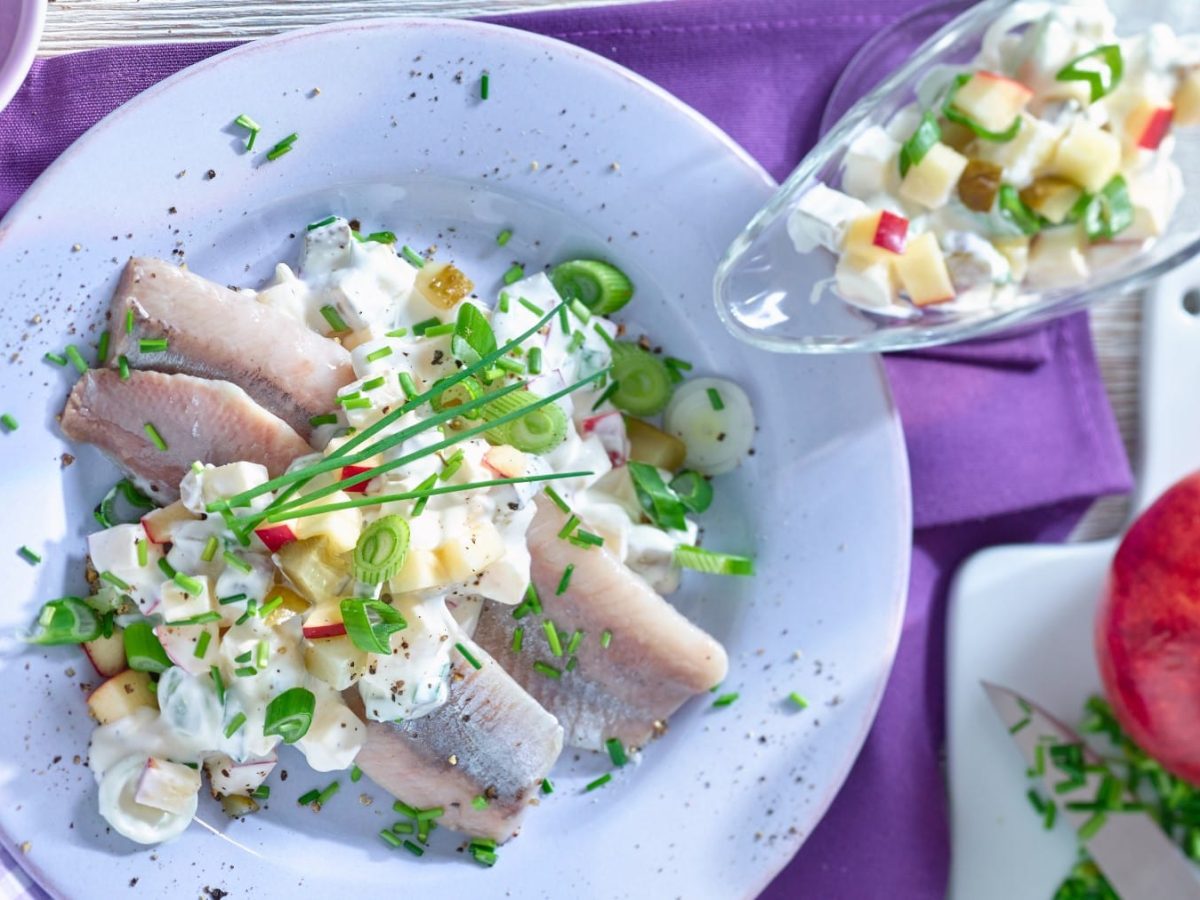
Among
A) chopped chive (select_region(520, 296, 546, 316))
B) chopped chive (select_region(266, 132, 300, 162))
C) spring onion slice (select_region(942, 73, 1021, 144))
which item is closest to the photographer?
spring onion slice (select_region(942, 73, 1021, 144))

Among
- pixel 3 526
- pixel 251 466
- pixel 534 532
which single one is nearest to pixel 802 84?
pixel 534 532

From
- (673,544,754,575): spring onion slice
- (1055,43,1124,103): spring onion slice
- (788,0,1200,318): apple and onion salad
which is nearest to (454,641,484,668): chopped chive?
(673,544,754,575): spring onion slice

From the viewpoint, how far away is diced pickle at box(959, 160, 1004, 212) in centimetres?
211

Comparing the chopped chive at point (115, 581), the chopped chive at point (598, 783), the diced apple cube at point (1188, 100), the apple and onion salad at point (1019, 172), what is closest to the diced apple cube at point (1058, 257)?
the apple and onion salad at point (1019, 172)

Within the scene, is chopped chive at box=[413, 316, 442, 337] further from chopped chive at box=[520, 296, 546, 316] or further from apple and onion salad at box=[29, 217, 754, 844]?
chopped chive at box=[520, 296, 546, 316]

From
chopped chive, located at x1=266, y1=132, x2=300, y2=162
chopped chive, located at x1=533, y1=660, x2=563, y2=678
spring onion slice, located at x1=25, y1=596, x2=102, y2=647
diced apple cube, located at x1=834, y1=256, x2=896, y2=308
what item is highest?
chopped chive, located at x1=266, y1=132, x2=300, y2=162

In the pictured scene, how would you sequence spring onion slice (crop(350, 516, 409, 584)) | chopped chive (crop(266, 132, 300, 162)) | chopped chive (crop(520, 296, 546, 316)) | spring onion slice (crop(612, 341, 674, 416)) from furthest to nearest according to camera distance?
spring onion slice (crop(612, 341, 674, 416)) < chopped chive (crop(520, 296, 546, 316)) < chopped chive (crop(266, 132, 300, 162)) < spring onion slice (crop(350, 516, 409, 584))

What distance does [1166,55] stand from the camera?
6.92 feet

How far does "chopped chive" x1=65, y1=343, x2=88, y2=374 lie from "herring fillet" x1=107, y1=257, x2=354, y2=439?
5 centimetres

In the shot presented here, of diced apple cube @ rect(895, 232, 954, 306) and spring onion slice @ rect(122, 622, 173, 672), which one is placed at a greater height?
diced apple cube @ rect(895, 232, 954, 306)

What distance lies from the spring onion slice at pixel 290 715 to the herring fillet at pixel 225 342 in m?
0.49

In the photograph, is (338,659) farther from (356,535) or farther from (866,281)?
(866,281)

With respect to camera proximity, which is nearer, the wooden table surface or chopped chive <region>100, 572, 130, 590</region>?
chopped chive <region>100, 572, 130, 590</region>

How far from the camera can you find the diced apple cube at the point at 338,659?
2.05 metres
